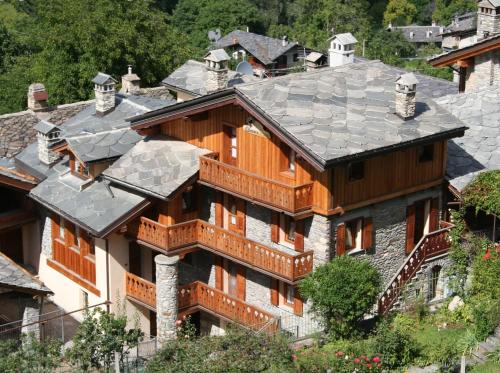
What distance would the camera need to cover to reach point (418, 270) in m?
38.2

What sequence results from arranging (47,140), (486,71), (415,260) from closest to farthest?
(415,260), (47,140), (486,71)

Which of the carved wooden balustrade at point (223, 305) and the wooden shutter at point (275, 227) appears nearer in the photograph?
the carved wooden balustrade at point (223, 305)

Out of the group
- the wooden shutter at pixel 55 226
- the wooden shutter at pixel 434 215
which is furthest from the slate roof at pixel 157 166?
the wooden shutter at pixel 434 215

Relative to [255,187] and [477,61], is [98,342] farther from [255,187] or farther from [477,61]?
[477,61]

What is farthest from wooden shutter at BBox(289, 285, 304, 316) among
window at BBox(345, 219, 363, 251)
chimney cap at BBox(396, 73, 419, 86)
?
chimney cap at BBox(396, 73, 419, 86)

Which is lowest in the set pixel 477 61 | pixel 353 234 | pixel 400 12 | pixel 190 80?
pixel 400 12

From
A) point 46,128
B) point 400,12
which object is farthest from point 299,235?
point 400,12

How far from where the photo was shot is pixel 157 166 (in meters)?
38.8

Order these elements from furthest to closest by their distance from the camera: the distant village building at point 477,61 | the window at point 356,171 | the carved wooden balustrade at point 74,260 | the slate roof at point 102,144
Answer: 1. the distant village building at point 477,61
2. the carved wooden balustrade at point 74,260
3. the slate roof at point 102,144
4. the window at point 356,171

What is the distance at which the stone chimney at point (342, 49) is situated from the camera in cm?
4534

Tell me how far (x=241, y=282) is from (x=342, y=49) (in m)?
11.8

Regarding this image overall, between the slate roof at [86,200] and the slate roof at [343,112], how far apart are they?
6092mm

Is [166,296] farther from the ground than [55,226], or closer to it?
closer to it

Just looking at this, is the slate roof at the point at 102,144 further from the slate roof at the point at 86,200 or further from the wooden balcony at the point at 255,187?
the wooden balcony at the point at 255,187
